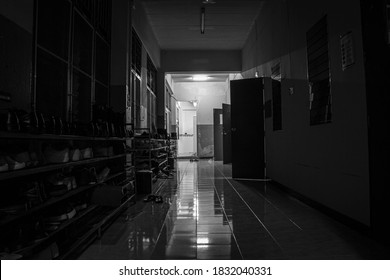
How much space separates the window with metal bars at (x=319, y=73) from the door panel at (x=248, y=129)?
89.7 inches

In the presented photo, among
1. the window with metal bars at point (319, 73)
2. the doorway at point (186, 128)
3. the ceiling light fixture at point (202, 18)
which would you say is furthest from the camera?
the doorway at point (186, 128)

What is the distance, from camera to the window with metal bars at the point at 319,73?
2893 mm

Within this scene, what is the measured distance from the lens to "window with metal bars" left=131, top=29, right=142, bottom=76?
209 inches

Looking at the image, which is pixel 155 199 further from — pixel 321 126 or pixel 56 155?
pixel 321 126

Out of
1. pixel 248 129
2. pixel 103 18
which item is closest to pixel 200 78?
pixel 248 129

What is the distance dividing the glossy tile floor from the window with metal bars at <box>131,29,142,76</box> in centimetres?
310

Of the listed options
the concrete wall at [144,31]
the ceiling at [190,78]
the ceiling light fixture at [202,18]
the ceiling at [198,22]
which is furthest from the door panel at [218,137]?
the ceiling light fixture at [202,18]

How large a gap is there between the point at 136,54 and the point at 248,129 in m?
2.96

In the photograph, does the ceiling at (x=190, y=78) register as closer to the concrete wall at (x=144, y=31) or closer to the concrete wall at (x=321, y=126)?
the concrete wall at (x=144, y=31)

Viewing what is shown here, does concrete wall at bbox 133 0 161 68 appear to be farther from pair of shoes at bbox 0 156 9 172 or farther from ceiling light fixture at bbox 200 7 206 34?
pair of shoes at bbox 0 156 9 172

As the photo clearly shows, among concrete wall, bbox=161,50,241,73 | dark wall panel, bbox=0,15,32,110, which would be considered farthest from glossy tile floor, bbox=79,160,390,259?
concrete wall, bbox=161,50,241,73

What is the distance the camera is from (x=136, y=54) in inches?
→ 220

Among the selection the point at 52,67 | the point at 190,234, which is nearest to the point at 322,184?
the point at 190,234

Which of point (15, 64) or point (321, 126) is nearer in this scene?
point (15, 64)
